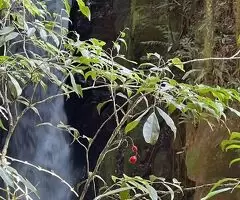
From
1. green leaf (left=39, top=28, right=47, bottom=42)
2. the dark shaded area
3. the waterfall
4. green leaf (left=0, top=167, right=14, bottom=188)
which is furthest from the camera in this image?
the dark shaded area

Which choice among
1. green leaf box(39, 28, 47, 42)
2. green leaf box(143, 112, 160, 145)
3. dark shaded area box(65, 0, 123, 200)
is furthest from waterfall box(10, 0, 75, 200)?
green leaf box(143, 112, 160, 145)

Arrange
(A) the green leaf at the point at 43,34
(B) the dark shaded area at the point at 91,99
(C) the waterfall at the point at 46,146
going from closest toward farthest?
(A) the green leaf at the point at 43,34 → (C) the waterfall at the point at 46,146 → (B) the dark shaded area at the point at 91,99

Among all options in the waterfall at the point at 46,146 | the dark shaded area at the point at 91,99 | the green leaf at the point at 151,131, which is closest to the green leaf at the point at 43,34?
the green leaf at the point at 151,131

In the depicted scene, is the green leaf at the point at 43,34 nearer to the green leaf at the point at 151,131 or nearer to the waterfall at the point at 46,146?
the green leaf at the point at 151,131

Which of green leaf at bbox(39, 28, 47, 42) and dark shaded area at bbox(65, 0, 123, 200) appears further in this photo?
dark shaded area at bbox(65, 0, 123, 200)

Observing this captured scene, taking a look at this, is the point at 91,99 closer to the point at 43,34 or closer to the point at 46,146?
the point at 46,146

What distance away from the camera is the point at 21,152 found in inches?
152

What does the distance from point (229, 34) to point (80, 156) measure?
2.27m

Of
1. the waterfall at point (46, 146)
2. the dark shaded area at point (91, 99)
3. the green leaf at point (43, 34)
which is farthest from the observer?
the dark shaded area at point (91, 99)

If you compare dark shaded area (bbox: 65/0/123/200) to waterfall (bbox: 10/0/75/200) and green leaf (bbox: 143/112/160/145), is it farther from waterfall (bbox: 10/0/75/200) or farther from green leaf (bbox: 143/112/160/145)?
green leaf (bbox: 143/112/160/145)

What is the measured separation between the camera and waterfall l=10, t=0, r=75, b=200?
3883 mm

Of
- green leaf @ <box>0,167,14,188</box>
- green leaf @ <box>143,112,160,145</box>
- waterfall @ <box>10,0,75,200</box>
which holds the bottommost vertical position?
waterfall @ <box>10,0,75,200</box>

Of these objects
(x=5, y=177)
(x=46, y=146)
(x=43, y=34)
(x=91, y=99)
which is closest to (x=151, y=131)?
(x=5, y=177)

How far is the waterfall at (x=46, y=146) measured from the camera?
3.88 meters
